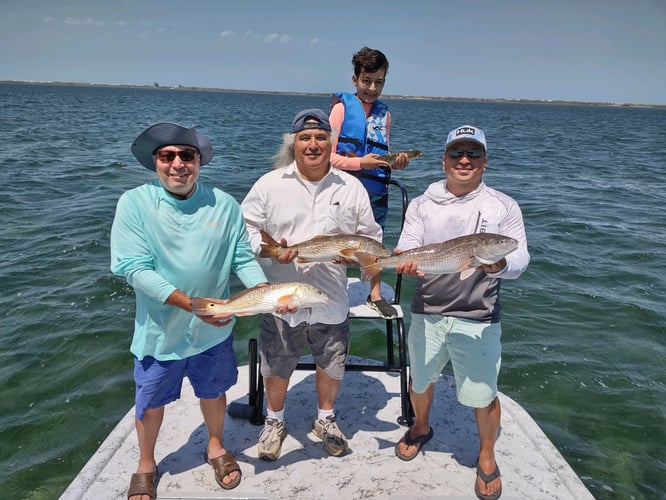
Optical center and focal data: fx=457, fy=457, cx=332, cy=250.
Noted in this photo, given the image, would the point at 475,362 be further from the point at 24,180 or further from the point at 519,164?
the point at 519,164

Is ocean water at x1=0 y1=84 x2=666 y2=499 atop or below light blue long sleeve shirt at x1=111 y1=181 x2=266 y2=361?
below

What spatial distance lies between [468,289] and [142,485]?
9.35 feet

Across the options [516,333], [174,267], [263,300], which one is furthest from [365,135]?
[516,333]

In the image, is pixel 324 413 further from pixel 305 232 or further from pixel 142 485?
pixel 305 232

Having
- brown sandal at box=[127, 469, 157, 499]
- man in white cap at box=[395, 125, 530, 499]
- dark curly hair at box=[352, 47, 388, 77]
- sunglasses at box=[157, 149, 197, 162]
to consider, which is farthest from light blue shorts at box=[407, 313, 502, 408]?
dark curly hair at box=[352, 47, 388, 77]

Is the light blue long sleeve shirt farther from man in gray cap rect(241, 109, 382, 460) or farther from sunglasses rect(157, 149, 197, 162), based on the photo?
man in gray cap rect(241, 109, 382, 460)

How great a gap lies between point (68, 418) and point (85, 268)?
5.17 meters

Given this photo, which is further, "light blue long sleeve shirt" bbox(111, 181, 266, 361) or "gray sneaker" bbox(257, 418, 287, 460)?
"gray sneaker" bbox(257, 418, 287, 460)

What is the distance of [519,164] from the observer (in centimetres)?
2616

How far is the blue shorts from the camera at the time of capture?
3.27m

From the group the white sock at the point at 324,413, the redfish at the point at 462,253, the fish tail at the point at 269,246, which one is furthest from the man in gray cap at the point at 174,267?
the redfish at the point at 462,253

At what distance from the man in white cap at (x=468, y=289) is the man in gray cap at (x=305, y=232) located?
54 centimetres

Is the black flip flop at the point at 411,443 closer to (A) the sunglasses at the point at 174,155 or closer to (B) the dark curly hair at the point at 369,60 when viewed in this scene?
(A) the sunglasses at the point at 174,155

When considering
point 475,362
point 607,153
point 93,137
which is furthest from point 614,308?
point 93,137
